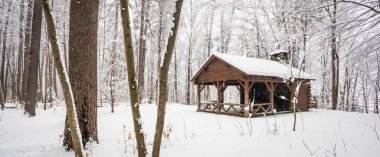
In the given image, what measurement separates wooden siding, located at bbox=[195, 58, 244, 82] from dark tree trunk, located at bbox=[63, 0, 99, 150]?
9.72 metres

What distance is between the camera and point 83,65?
4.68 meters

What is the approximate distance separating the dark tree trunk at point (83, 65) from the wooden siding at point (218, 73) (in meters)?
9.72

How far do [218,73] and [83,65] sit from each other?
36.3ft

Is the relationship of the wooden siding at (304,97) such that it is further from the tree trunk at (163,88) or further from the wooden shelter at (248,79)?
the tree trunk at (163,88)

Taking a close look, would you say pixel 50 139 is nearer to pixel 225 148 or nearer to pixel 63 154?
pixel 63 154

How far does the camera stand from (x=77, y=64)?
4652 millimetres

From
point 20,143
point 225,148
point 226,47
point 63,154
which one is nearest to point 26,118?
point 20,143

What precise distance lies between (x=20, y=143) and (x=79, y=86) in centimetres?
320

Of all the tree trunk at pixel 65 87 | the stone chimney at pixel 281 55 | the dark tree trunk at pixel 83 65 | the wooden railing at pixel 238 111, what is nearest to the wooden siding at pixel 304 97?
the wooden railing at pixel 238 111

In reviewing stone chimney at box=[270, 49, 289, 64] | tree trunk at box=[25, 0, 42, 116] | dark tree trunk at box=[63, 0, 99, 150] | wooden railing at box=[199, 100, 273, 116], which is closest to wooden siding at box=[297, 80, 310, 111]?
wooden railing at box=[199, 100, 273, 116]

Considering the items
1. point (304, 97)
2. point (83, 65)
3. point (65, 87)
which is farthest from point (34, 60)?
point (304, 97)

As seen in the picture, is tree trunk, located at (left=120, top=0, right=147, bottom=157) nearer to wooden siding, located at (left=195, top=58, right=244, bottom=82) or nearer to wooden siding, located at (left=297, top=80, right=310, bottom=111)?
wooden siding, located at (left=195, top=58, right=244, bottom=82)

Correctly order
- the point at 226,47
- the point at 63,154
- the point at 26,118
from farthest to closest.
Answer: the point at 226,47 → the point at 26,118 → the point at 63,154

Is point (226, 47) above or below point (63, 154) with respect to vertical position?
above
